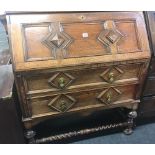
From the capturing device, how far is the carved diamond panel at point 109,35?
1192 millimetres

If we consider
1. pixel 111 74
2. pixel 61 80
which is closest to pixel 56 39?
pixel 61 80

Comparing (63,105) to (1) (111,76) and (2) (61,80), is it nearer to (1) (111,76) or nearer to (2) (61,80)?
(2) (61,80)

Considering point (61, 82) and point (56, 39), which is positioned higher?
point (56, 39)

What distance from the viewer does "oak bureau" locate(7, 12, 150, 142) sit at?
1082mm

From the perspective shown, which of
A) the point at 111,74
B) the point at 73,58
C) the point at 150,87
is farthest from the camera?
the point at 150,87

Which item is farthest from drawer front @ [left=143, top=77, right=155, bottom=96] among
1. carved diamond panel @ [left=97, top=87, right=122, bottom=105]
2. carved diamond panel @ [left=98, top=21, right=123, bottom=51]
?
carved diamond panel @ [left=98, top=21, right=123, bottom=51]

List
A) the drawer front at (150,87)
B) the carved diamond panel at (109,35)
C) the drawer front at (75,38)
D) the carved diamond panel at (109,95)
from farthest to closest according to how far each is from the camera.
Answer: the drawer front at (150,87), the carved diamond panel at (109,95), the carved diamond panel at (109,35), the drawer front at (75,38)

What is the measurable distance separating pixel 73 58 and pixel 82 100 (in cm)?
32

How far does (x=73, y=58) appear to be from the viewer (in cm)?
112

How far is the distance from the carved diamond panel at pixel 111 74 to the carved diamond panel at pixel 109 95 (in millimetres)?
81

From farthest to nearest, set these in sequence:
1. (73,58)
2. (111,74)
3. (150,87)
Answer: (150,87)
(111,74)
(73,58)

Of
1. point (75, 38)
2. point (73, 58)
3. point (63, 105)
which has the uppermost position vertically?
point (75, 38)

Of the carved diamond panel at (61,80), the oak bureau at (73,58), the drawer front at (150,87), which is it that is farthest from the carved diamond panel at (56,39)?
the drawer front at (150,87)

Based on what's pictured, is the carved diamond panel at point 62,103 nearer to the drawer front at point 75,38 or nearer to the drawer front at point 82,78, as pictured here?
the drawer front at point 82,78
